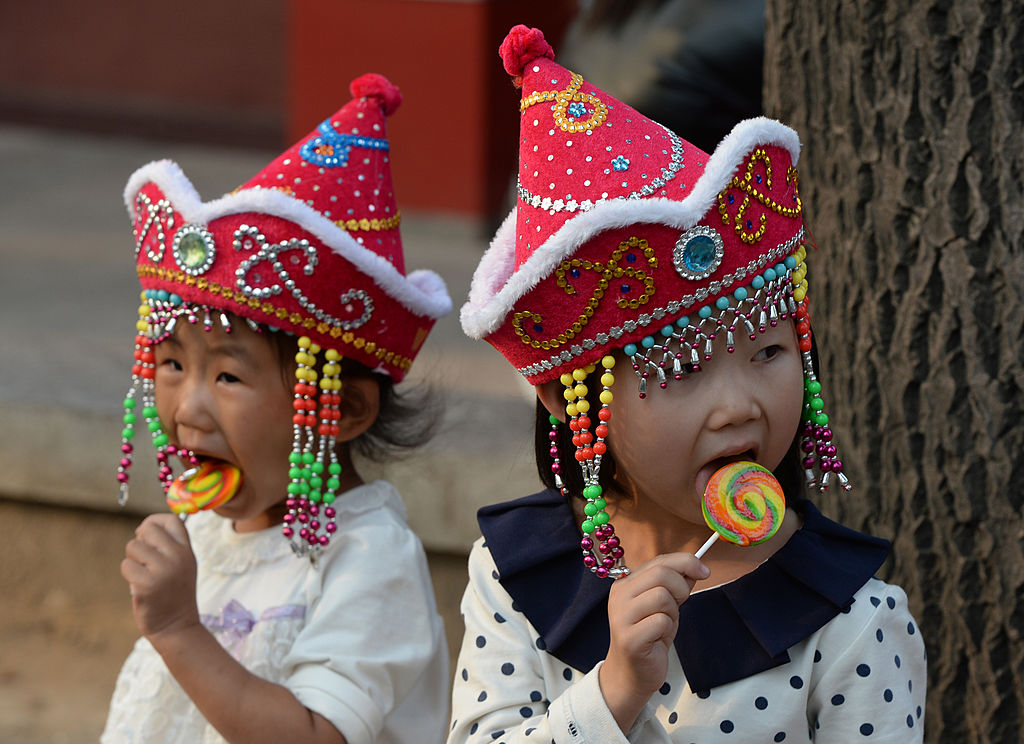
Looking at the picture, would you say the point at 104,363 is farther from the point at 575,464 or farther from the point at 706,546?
the point at 706,546

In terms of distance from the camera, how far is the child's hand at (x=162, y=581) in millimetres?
2189

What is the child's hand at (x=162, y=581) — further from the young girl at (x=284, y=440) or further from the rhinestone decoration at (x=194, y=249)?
the rhinestone decoration at (x=194, y=249)

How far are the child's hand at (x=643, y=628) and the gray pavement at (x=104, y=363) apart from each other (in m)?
1.32

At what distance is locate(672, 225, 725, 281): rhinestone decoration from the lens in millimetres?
1739

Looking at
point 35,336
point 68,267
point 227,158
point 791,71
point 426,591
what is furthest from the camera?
point 227,158

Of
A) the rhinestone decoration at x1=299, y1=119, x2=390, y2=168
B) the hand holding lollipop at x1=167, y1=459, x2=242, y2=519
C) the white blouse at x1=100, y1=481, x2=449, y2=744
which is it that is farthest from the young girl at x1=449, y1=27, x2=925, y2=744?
the hand holding lollipop at x1=167, y1=459, x2=242, y2=519

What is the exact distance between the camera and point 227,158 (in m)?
7.31

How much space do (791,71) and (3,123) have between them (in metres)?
6.48

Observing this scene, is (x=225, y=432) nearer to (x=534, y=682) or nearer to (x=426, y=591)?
(x=426, y=591)

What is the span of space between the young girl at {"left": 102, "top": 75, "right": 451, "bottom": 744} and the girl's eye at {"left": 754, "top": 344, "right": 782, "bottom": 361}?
685 mm

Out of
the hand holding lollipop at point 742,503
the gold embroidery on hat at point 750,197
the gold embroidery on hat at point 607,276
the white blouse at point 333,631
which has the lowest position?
the white blouse at point 333,631

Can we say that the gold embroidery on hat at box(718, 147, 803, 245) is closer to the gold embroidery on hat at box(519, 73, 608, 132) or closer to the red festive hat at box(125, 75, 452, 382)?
the gold embroidery on hat at box(519, 73, 608, 132)

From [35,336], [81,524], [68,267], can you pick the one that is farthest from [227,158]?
[81,524]

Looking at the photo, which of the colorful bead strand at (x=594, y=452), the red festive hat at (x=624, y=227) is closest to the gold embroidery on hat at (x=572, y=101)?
the red festive hat at (x=624, y=227)
